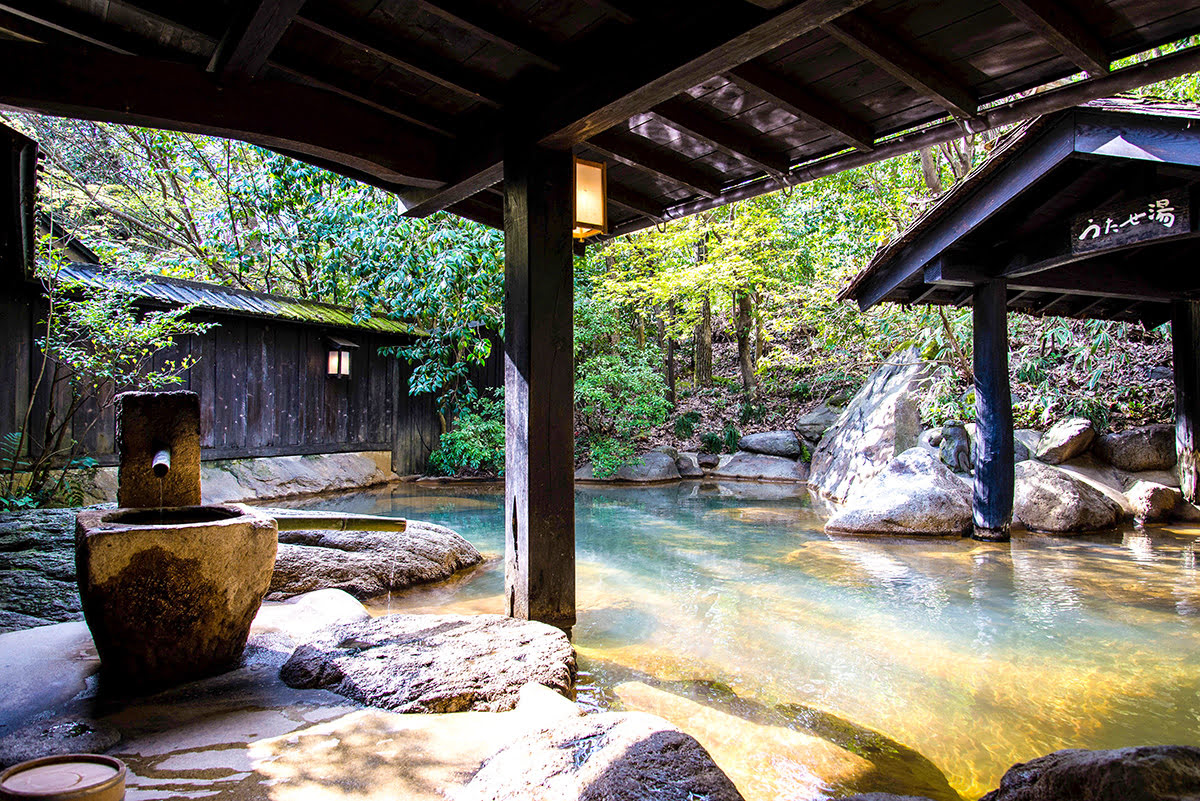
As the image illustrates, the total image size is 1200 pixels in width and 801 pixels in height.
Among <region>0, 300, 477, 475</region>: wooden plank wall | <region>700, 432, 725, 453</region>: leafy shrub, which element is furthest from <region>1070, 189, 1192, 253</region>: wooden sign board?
<region>0, 300, 477, 475</region>: wooden plank wall

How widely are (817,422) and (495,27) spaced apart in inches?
485

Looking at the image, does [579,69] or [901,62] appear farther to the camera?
[579,69]

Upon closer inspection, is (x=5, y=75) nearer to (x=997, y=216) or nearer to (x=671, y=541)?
→ (x=671, y=541)

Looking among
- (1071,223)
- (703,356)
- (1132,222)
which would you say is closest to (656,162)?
(1132,222)

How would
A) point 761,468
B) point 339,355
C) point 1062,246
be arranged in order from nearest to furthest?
point 1062,246 < point 339,355 < point 761,468

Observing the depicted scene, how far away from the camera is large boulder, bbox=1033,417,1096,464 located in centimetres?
856

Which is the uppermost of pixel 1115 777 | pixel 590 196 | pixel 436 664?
pixel 590 196

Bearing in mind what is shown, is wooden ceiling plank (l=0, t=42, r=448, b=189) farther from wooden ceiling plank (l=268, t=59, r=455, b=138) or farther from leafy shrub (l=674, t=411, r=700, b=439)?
leafy shrub (l=674, t=411, r=700, b=439)

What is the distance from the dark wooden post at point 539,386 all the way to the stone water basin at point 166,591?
1287mm

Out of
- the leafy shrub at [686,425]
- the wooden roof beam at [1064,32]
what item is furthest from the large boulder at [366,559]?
the leafy shrub at [686,425]

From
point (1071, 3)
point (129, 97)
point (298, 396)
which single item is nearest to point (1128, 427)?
point (1071, 3)

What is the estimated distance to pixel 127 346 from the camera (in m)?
7.62

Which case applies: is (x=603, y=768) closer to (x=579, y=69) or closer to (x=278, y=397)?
(x=579, y=69)

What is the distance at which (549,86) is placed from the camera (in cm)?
345
